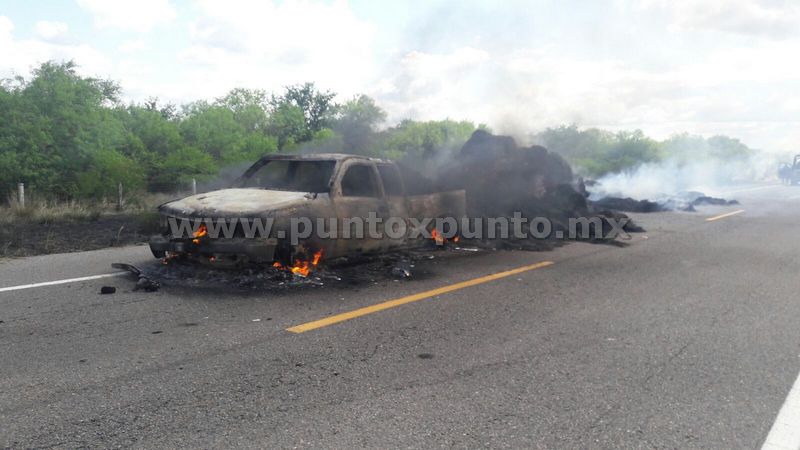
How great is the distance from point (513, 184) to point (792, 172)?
35.6m

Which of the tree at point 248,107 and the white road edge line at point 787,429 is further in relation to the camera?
the tree at point 248,107

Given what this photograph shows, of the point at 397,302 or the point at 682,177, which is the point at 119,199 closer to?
→ the point at 397,302

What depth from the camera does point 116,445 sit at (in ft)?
8.61

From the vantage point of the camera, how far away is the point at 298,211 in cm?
615

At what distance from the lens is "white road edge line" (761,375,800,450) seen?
2.79 metres

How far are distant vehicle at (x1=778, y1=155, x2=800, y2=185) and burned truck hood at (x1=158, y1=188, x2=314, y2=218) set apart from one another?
41.6 metres

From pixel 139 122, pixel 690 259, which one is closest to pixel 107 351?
pixel 690 259

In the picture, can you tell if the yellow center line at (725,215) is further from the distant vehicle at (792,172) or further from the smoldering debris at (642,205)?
the distant vehicle at (792,172)

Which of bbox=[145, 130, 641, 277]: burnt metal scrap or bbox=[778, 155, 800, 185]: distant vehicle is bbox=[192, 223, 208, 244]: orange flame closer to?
bbox=[145, 130, 641, 277]: burnt metal scrap

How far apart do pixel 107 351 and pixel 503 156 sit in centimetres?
969

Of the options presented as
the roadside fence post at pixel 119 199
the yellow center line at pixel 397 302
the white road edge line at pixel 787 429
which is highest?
the roadside fence post at pixel 119 199

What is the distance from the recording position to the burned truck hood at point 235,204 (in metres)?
5.89

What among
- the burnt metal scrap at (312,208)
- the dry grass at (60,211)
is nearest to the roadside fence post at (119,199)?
the dry grass at (60,211)

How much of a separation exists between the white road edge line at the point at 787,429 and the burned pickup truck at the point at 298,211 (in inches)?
179
